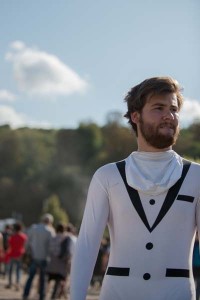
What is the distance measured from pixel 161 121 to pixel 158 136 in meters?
0.06

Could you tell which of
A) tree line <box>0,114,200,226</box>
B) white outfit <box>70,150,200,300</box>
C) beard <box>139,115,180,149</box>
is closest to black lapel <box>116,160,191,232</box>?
white outfit <box>70,150,200,300</box>

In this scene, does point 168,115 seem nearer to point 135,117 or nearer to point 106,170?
point 135,117

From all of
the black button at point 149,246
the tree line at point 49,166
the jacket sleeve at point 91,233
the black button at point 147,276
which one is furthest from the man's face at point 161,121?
the tree line at point 49,166

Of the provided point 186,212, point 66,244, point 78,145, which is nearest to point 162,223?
point 186,212

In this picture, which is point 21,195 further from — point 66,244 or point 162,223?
point 162,223

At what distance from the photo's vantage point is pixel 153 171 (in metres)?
3.39

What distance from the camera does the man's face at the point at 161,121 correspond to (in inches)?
132

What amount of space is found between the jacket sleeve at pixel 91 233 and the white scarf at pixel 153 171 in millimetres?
143

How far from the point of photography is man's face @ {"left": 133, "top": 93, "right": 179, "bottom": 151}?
337 cm

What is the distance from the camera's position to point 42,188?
93000 millimetres

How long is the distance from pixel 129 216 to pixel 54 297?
1265 cm

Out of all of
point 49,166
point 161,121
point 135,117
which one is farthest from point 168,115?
point 49,166

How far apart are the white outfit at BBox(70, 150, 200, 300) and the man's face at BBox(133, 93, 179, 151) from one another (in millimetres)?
62

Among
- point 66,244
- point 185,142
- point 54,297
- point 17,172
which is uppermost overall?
point 17,172
